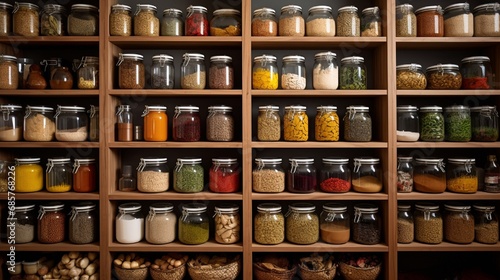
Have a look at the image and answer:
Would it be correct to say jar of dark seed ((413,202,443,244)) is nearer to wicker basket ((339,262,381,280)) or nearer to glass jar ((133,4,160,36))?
wicker basket ((339,262,381,280))

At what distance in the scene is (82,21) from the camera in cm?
201

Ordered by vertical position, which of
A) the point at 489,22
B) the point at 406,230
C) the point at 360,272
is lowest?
the point at 360,272

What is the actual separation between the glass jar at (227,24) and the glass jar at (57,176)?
1127 millimetres

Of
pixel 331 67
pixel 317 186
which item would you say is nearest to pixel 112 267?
pixel 317 186

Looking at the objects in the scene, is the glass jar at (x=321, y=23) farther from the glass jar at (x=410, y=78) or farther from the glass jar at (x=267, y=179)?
the glass jar at (x=267, y=179)

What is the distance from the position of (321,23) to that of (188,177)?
1122 millimetres

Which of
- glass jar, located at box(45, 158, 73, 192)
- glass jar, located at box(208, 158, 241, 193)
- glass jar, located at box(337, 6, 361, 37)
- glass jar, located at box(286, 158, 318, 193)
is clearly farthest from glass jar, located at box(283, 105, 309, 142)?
glass jar, located at box(45, 158, 73, 192)

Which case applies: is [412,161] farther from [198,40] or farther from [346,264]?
[198,40]

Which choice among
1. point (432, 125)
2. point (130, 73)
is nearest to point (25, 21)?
point (130, 73)

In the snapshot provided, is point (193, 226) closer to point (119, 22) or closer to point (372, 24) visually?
point (119, 22)

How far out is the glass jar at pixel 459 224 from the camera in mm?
1979

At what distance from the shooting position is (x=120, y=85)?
203 cm

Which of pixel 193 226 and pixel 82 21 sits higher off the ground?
pixel 82 21

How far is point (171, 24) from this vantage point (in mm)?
2025
